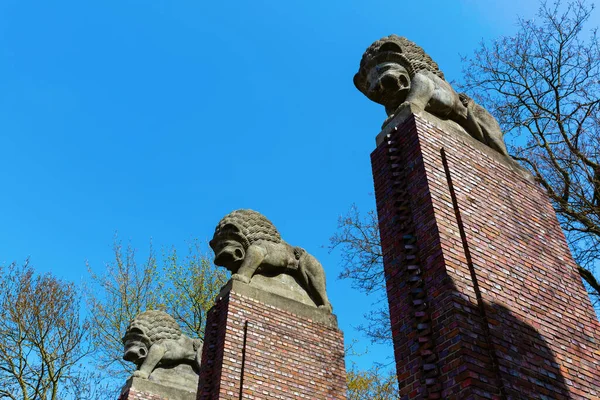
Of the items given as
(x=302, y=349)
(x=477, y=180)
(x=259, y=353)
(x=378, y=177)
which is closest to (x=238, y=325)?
(x=259, y=353)

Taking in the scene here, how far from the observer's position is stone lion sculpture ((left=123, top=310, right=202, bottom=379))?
1285 cm

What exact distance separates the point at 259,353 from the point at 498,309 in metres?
4.93

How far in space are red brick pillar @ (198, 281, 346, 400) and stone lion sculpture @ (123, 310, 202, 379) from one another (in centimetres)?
307

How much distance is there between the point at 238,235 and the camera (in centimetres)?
1112

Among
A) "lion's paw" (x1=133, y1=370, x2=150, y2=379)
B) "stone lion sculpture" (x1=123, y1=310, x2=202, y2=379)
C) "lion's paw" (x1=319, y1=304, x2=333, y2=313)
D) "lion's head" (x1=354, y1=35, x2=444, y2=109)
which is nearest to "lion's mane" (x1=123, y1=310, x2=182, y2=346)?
"stone lion sculpture" (x1=123, y1=310, x2=202, y2=379)

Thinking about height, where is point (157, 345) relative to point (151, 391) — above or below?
above

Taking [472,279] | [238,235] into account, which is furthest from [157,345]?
[472,279]

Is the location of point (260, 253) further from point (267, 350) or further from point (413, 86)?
point (413, 86)

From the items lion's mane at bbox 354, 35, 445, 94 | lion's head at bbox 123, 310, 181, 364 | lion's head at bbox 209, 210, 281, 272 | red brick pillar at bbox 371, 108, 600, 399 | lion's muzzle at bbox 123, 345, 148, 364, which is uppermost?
lion's mane at bbox 354, 35, 445, 94

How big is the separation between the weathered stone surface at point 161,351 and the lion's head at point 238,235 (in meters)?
3.15

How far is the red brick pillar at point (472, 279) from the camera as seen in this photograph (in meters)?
5.37

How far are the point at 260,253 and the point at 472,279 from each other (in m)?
5.64

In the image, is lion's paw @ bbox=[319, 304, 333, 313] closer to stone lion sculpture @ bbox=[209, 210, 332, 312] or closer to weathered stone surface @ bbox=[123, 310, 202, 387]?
stone lion sculpture @ bbox=[209, 210, 332, 312]

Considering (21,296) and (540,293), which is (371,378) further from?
(540,293)
